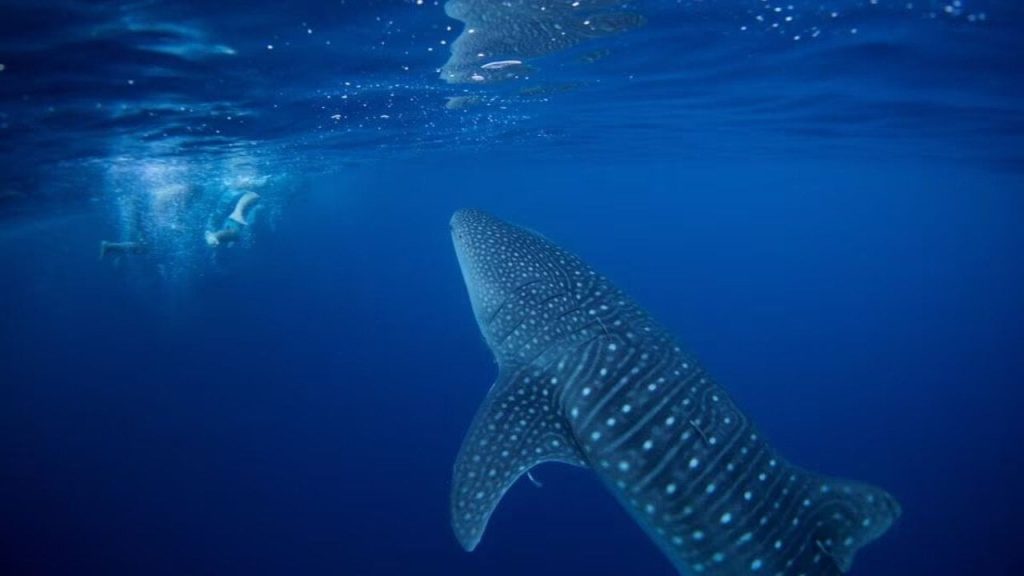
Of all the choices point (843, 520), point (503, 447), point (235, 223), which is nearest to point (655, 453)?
point (503, 447)

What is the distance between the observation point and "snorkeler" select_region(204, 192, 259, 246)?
65.1 feet

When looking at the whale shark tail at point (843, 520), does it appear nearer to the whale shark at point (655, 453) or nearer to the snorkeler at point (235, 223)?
the whale shark at point (655, 453)

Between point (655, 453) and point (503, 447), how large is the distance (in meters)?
1.17

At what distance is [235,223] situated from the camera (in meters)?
21.5

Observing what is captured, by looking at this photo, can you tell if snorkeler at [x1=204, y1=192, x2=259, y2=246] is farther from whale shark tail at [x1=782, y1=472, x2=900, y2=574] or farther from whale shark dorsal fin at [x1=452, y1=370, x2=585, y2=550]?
whale shark tail at [x1=782, y1=472, x2=900, y2=574]

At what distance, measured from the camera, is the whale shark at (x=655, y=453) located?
3924 millimetres

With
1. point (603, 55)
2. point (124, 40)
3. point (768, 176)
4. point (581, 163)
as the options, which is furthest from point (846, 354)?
point (124, 40)

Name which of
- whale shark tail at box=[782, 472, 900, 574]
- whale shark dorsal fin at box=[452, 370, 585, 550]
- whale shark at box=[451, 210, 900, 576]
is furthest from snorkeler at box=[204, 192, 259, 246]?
whale shark tail at box=[782, 472, 900, 574]

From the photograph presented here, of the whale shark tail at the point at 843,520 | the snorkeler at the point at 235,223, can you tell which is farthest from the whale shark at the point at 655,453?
the snorkeler at the point at 235,223

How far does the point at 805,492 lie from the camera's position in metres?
4.07

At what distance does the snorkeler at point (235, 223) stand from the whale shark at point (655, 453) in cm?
1827

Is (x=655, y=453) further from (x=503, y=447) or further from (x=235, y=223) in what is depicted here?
(x=235, y=223)

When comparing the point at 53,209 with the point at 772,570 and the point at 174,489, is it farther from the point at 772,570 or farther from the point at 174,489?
the point at 772,570

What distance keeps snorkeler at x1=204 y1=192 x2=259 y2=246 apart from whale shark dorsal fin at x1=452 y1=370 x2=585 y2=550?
18601mm
